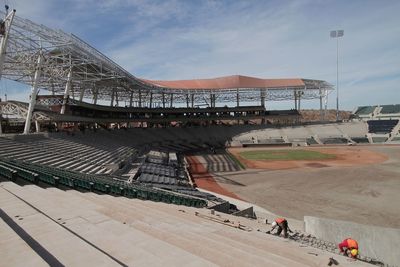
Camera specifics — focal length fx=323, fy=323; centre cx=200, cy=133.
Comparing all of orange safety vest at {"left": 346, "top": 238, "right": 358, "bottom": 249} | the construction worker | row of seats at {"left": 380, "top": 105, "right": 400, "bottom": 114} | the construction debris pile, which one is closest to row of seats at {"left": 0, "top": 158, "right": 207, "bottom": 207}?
the construction debris pile

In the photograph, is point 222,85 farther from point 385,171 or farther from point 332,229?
point 332,229

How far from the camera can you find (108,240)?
669 cm

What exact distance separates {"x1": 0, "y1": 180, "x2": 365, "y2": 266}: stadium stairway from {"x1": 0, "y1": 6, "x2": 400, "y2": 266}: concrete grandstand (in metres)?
0.04

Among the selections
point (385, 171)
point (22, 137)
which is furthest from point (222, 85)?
point (22, 137)

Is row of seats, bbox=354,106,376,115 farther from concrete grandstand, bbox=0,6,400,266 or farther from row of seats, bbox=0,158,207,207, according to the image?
row of seats, bbox=0,158,207,207

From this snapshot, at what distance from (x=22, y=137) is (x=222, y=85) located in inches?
2339

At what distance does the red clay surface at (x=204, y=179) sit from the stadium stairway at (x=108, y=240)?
63.0 ft

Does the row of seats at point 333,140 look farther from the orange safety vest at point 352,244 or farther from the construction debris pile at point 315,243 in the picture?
the orange safety vest at point 352,244

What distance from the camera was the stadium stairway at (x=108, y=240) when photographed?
5.36 m

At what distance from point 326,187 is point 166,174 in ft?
51.8

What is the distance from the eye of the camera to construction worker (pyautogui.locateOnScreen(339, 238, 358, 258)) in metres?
9.70

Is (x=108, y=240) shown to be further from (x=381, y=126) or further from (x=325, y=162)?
(x=381, y=126)

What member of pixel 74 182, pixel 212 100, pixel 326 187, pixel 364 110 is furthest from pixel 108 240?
pixel 364 110

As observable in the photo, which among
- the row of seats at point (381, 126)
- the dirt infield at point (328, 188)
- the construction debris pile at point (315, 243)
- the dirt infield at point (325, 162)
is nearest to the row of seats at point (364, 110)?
the row of seats at point (381, 126)
